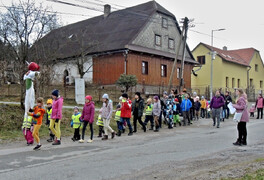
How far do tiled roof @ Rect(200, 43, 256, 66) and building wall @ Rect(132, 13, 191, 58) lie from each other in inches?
478

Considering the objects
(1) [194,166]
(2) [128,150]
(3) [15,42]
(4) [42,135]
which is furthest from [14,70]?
(1) [194,166]

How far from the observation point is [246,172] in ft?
19.6

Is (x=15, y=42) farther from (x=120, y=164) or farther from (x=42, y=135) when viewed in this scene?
(x=120, y=164)

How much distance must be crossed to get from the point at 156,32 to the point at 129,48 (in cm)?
572

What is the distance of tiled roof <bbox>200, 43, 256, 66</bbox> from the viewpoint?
1865 inches

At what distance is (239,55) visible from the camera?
175 ft

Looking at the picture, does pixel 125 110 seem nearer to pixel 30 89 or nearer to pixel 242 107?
pixel 30 89

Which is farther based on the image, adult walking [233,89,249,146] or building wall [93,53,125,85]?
building wall [93,53,125,85]

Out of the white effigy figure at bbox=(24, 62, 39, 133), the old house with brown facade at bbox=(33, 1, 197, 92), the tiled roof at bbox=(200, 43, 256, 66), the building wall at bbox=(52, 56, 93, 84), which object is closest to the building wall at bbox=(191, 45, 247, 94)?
the tiled roof at bbox=(200, 43, 256, 66)

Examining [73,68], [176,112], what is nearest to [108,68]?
[73,68]

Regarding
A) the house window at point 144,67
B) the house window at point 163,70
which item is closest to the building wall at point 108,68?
the house window at point 144,67

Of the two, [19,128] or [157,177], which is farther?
[19,128]

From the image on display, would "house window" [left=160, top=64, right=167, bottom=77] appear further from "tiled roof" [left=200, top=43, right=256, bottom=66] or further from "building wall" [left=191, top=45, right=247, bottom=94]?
"tiled roof" [left=200, top=43, right=256, bottom=66]

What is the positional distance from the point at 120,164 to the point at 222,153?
Answer: 9.66ft
